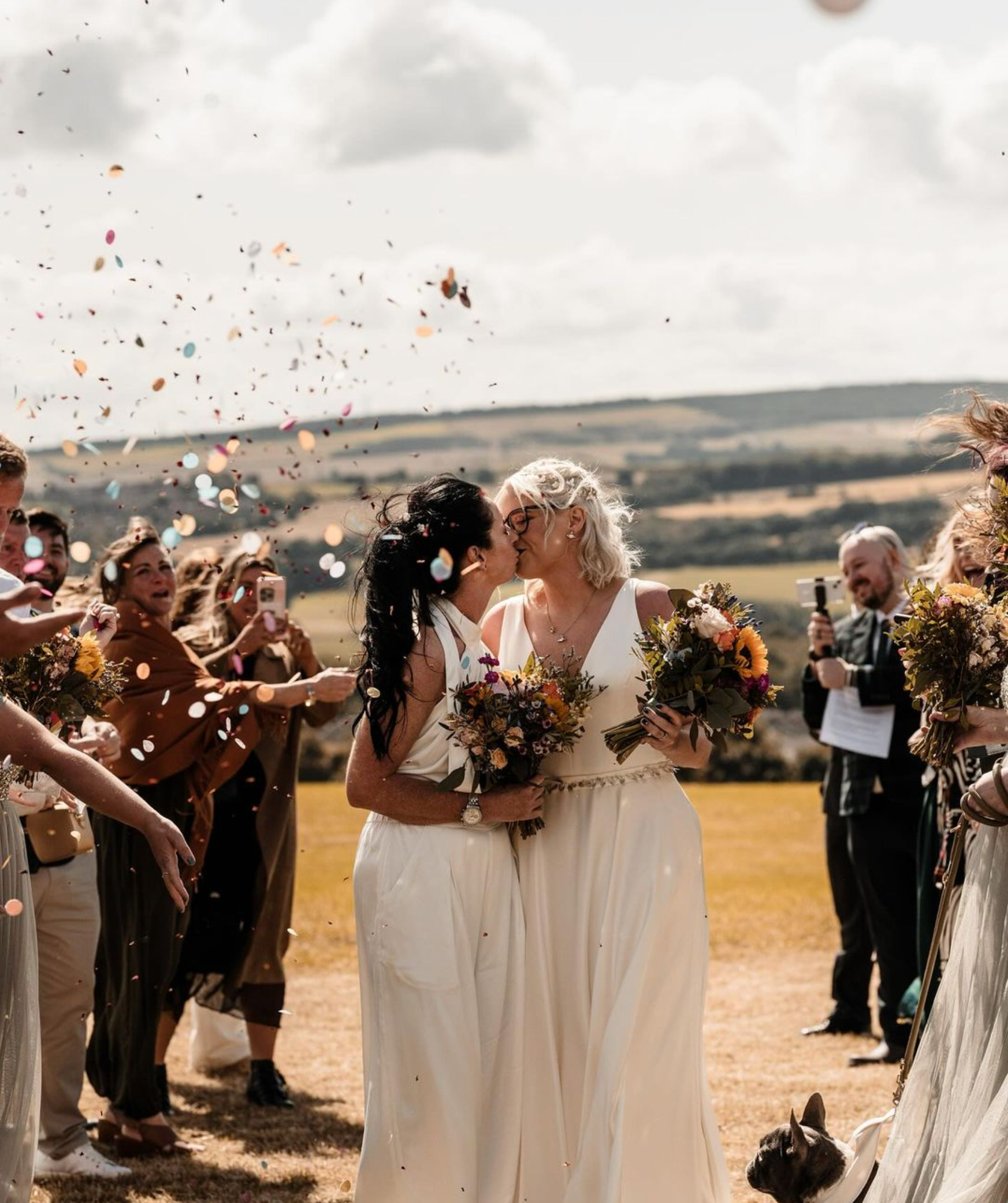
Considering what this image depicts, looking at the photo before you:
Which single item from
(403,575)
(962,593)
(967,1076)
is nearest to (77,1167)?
(403,575)

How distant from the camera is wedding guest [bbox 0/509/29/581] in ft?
22.3

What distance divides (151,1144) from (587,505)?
3.53 meters

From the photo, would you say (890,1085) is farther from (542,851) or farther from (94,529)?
(94,529)

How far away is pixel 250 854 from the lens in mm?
8242

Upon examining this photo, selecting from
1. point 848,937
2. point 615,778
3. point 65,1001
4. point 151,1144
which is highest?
point 615,778

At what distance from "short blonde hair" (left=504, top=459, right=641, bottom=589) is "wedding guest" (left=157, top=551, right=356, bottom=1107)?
2507 mm

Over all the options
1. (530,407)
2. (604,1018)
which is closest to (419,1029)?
(604,1018)

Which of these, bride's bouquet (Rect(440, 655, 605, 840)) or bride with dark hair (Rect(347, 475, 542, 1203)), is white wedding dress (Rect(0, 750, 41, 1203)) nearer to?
bride with dark hair (Rect(347, 475, 542, 1203))

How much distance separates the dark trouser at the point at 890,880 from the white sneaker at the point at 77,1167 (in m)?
4.29

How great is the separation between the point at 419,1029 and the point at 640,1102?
806 millimetres

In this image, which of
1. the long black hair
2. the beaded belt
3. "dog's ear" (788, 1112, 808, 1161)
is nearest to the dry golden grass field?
"dog's ear" (788, 1112, 808, 1161)

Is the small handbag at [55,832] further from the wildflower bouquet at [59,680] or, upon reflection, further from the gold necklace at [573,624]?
the gold necklace at [573,624]

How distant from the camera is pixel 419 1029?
199 inches

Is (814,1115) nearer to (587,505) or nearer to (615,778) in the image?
(615,778)
